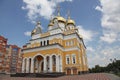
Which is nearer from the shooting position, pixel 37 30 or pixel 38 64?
pixel 38 64

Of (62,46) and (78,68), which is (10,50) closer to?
(62,46)

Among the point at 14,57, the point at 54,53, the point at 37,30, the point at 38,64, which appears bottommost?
the point at 38,64

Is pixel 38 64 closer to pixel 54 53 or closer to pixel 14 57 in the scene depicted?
pixel 54 53

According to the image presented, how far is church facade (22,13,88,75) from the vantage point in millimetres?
31328

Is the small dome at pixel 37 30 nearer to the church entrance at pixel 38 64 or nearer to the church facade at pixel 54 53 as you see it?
the church facade at pixel 54 53

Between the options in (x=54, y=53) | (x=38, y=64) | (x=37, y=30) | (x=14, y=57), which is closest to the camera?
(x=54, y=53)

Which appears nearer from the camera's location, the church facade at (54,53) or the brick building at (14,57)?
the church facade at (54,53)

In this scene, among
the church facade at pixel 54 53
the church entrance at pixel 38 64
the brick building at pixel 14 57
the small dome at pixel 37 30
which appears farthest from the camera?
the brick building at pixel 14 57

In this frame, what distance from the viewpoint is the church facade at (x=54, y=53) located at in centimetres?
3133

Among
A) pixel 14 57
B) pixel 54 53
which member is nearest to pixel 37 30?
pixel 54 53

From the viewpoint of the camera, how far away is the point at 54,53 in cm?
3109

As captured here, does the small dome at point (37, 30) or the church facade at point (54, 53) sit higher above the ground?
the small dome at point (37, 30)

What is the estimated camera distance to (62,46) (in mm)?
33875

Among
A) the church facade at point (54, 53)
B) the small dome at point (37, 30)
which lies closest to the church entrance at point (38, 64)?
the church facade at point (54, 53)
